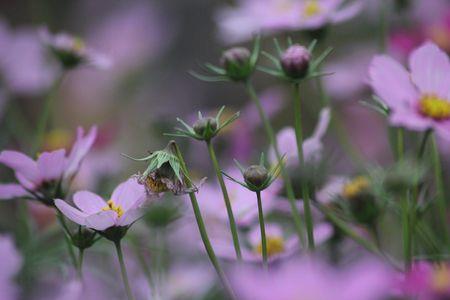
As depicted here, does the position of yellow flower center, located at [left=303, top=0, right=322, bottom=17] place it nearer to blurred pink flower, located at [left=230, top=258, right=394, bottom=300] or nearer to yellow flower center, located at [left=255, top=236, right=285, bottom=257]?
yellow flower center, located at [left=255, top=236, right=285, bottom=257]

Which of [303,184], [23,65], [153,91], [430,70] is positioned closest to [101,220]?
[303,184]

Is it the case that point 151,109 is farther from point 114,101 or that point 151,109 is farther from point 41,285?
point 41,285

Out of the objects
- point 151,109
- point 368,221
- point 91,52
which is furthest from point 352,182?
point 151,109

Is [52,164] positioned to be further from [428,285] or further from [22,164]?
[428,285]

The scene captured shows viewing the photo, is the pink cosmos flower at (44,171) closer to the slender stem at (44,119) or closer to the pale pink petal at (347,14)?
the slender stem at (44,119)

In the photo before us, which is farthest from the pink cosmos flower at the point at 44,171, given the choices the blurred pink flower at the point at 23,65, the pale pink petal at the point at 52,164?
the blurred pink flower at the point at 23,65

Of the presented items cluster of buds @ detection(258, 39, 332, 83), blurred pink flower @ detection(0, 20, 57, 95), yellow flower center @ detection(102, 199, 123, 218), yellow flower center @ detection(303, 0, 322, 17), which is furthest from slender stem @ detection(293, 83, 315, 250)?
blurred pink flower @ detection(0, 20, 57, 95)
